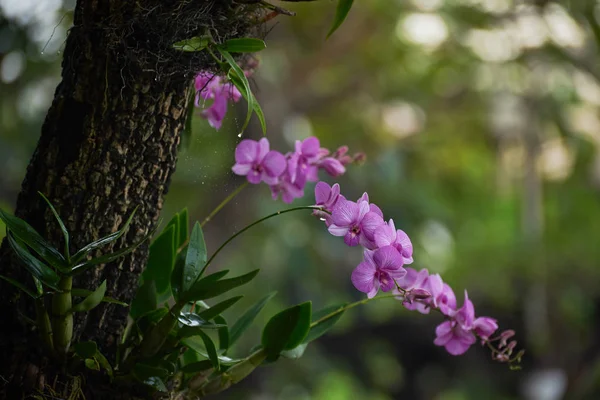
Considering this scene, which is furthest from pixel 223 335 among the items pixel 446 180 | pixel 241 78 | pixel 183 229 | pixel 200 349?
pixel 446 180

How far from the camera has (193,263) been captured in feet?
2.03

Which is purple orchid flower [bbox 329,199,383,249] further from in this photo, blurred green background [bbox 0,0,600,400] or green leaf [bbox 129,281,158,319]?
blurred green background [bbox 0,0,600,400]

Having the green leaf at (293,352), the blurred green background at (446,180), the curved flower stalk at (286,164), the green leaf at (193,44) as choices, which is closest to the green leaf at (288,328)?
the green leaf at (293,352)

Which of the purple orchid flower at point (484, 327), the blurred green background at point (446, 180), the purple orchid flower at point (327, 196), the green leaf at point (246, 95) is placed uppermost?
the green leaf at point (246, 95)

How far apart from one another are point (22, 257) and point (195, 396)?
0.73 ft

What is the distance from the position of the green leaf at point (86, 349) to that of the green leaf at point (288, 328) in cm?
15

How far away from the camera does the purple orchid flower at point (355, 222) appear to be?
57 cm

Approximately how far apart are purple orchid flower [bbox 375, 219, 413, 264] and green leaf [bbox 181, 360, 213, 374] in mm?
187

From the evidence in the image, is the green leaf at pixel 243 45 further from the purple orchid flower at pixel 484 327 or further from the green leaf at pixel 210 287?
the purple orchid flower at pixel 484 327

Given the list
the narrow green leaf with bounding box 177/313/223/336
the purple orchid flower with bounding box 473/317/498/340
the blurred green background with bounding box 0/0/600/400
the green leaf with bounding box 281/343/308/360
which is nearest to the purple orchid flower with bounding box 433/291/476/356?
the purple orchid flower with bounding box 473/317/498/340

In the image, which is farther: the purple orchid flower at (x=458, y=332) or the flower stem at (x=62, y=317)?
the purple orchid flower at (x=458, y=332)

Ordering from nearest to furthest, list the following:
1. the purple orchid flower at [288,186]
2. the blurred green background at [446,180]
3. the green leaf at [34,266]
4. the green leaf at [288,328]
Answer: the green leaf at [34,266], the green leaf at [288,328], the purple orchid flower at [288,186], the blurred green background at [446,180]

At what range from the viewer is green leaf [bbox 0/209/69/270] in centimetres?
53

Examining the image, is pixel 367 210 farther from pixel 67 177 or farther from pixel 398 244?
pixel 67 177
